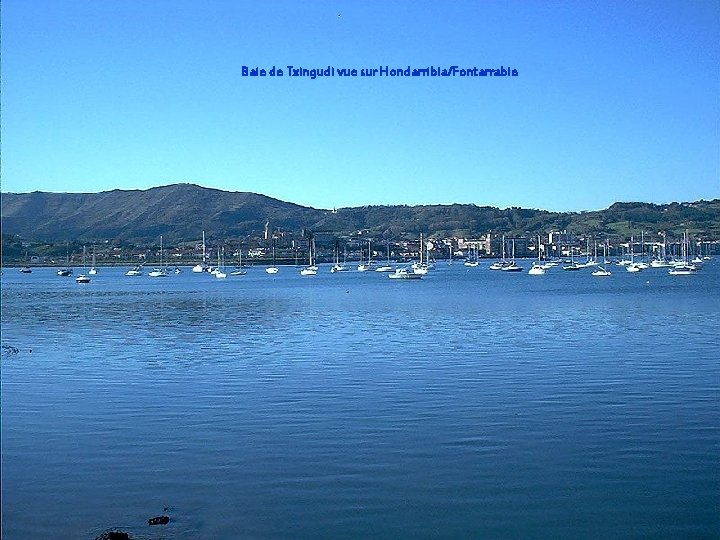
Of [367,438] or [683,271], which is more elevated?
[367,438]

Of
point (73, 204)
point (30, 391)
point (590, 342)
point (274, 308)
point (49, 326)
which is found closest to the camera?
point (30, 391)

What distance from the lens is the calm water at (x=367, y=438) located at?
1298 centimetres

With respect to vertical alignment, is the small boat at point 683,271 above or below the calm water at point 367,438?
below

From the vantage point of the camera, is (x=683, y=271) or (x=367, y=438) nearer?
(x=367, y=438)

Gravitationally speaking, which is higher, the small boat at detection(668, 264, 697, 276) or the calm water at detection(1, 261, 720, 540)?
the calm water at detection(1, 261, 720, 540)

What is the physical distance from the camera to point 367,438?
17.9m

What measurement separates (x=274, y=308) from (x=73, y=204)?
437 feet

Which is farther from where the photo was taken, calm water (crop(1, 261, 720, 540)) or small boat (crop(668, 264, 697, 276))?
small boat (crop(668, 264, 697, 276))

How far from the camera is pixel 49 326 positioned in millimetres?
51719

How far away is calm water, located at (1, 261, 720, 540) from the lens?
13.0 meters

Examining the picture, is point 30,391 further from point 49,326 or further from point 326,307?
point 326,307

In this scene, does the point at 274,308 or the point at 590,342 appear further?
the point at 274,308

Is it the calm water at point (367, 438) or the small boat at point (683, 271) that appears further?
the small boat at point (683, 271)

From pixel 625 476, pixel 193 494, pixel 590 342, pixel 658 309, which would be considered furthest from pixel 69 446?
pixel 658 309
